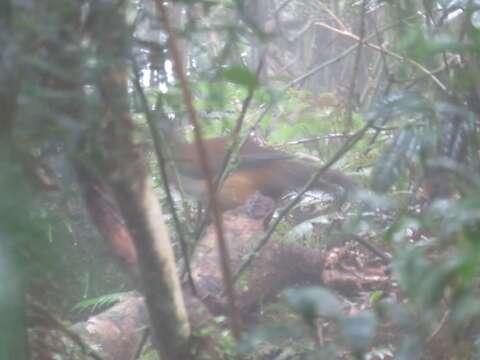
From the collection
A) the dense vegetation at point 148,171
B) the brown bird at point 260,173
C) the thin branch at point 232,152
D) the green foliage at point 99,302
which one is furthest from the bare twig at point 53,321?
the brown bird at point 260,173

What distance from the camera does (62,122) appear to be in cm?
132

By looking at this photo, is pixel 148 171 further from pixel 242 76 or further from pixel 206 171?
pixel 242 76

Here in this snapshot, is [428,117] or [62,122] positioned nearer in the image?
[62,122]

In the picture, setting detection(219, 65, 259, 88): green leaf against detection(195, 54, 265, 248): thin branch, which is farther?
detection(195, 54, 265, 248): thin branch

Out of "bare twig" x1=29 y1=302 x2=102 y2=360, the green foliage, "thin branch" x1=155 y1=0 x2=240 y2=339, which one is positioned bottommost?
the green foliage

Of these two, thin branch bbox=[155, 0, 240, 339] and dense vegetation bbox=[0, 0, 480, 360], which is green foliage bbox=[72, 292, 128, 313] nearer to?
dense vegetation bbox=[0, 0, 480, 360]

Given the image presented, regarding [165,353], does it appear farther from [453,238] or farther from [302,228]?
[302,228]

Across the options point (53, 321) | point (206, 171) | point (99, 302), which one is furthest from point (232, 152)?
point (99, 302)

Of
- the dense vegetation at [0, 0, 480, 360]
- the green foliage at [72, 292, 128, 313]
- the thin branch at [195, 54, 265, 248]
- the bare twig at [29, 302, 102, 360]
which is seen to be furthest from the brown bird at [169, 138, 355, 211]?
the bare twig at [29, 302, 102, 360]

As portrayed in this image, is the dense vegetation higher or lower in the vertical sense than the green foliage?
higher

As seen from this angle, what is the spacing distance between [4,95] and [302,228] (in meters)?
2.10

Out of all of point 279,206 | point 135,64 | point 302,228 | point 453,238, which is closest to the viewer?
point 453,238

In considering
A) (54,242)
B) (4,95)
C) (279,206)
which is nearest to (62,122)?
(4,95)

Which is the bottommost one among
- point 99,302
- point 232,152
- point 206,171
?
point 99,302
